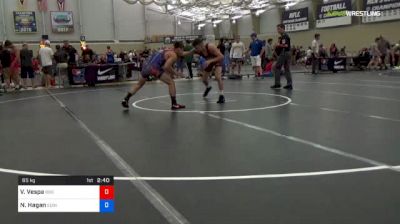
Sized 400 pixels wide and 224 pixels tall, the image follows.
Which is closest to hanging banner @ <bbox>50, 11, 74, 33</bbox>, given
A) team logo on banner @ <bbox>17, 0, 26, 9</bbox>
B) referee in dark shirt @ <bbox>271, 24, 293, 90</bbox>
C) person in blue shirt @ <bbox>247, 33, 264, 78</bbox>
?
team logo on banner @ <bbox>17, 0, 26, 9</bbox>

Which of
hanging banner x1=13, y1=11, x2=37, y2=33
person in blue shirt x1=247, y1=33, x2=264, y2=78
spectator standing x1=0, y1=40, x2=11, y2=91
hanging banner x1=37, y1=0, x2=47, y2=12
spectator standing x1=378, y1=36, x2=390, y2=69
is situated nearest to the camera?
spectator standing x1=0, y1=40, x2=11, y2=91

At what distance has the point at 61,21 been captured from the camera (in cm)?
3594

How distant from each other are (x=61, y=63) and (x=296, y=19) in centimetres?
2140

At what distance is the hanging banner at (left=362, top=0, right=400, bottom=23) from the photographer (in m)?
24.8

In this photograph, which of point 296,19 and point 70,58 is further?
point 296,19

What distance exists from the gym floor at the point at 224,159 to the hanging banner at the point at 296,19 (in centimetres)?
2433

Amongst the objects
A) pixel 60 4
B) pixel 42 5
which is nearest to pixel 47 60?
pixel 42 5

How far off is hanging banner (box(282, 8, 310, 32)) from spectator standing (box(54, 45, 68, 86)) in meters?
20.5

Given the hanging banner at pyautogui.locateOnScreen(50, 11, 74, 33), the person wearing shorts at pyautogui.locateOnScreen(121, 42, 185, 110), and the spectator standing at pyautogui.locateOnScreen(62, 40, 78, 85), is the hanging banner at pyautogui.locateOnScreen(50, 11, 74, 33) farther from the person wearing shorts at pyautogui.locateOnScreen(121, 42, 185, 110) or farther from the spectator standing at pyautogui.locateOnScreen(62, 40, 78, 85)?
the person wearing shorts at pyautogui.locateOnScreen(121, 42, 185, 110)

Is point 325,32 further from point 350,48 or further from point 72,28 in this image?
point 72,28

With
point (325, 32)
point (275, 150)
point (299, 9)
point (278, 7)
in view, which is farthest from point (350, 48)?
point (275, 150)

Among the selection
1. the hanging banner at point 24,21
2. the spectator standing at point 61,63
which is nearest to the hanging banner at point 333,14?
the spectator standing at point 61,63
